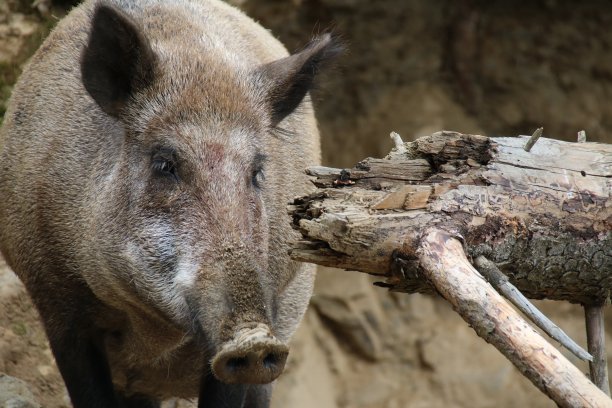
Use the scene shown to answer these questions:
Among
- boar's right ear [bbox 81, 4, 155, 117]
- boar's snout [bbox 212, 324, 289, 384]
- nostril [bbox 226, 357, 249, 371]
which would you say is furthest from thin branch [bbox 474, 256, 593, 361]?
Result: boar's right ear [bbox 81, 4, 155, 117]

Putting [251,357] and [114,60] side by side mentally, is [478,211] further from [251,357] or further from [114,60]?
[114,60]

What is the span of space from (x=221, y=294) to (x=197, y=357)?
1.40 m

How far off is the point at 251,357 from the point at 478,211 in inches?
35.1

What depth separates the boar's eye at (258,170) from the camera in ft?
12.2

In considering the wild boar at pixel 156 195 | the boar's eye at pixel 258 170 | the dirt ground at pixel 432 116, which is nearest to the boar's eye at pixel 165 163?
the wild boar at pixel 156 195

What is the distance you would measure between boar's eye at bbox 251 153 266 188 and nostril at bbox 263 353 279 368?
2.93 feet

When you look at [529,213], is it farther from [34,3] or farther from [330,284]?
[330,284]

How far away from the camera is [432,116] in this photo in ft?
26.2

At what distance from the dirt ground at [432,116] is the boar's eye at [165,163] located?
13.5 feet

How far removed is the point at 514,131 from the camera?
318 inches

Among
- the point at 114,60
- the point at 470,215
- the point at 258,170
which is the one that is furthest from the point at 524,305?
the point at 114,60

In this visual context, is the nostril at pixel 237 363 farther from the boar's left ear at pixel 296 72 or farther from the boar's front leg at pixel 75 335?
the boar's left ear at pixel 296 72

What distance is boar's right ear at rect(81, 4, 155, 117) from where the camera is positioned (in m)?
3.73

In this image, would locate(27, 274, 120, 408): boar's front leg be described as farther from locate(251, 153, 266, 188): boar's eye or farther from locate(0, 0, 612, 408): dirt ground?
locate(0, 0, 612, 408): dirt ground
